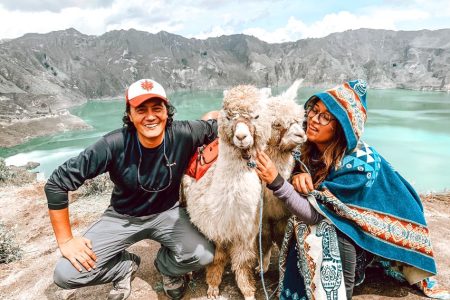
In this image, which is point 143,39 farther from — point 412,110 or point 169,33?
point 412,110

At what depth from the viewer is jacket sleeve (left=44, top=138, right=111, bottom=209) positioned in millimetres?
2266

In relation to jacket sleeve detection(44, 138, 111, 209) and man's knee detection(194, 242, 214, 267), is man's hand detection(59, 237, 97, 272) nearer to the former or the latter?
jacket sleeve detection(44, 138, 111, 209)

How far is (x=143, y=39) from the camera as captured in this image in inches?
5349

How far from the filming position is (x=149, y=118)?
2.33 m

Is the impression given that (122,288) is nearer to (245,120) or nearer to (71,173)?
(71,173)

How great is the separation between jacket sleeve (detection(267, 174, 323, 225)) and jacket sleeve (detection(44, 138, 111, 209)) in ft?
3.94

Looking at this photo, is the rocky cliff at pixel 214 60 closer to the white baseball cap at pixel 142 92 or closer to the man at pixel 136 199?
the man at pixel 136 199

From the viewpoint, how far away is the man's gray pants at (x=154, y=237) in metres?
2.53

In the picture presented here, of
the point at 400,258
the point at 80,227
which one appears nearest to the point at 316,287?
the point at 400,258

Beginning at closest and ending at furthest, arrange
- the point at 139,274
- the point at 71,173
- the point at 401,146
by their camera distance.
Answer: the point at 71,173, the point at 139,274, the point at 401,146

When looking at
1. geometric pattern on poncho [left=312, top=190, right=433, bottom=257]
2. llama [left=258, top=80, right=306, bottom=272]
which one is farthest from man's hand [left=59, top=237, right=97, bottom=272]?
geometric pattern on poncho [left=312, top=190, right=433, bottom=257]

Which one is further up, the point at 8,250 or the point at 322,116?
the point at 322,116

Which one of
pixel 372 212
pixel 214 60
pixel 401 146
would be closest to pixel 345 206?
pixel 372 212

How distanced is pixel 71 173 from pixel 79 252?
556 millimetres
